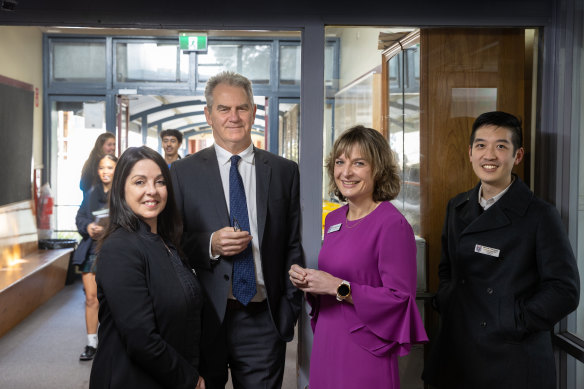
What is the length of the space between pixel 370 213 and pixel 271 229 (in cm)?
47

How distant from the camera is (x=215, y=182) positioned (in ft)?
6.82

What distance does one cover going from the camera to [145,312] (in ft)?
5.16

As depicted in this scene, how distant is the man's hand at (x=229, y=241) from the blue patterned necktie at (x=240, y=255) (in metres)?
0.11

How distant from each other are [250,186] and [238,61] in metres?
5.11

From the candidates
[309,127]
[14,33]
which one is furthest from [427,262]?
[14,33]

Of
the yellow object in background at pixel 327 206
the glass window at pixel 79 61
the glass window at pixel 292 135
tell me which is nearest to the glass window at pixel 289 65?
the glass window at pixel 79 61

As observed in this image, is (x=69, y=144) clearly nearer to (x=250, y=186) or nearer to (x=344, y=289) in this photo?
(x=250, y=186)

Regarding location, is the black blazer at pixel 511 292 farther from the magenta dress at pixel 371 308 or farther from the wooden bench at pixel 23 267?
the wooden bench at pixel 23 267

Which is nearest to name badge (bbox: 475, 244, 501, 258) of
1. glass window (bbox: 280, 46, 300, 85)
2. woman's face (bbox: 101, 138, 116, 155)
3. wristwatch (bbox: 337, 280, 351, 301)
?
wristwatch (bbox: 337, 280, 351, 301)

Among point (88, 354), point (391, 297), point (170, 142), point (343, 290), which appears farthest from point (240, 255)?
point (170, 142)

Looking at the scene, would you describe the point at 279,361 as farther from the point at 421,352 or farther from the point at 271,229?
the point at 421,352

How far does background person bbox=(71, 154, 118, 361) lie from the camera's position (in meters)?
4.02

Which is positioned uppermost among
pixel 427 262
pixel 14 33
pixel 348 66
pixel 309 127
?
pixel 14 33

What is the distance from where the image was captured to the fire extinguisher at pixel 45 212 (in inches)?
261
